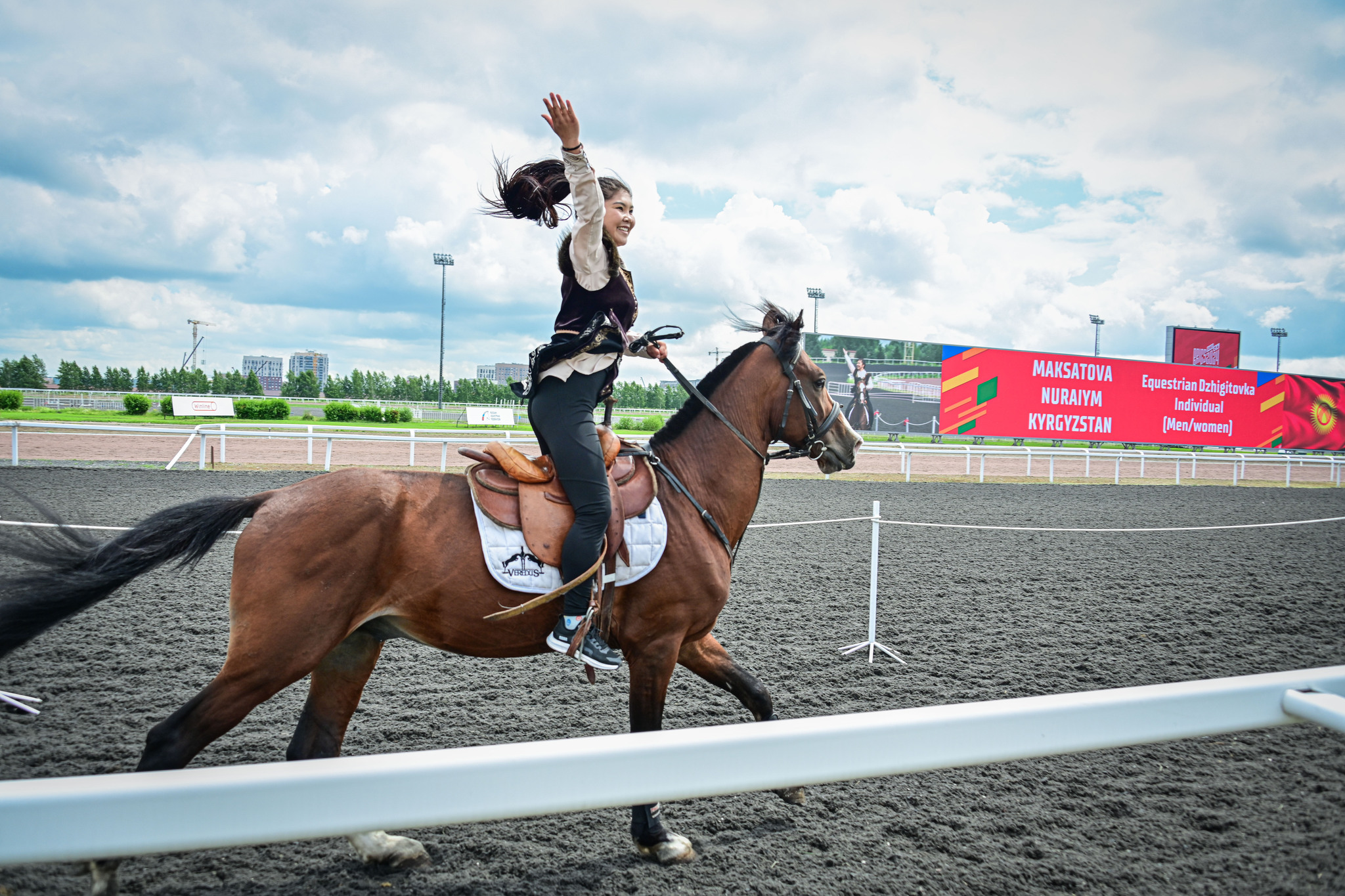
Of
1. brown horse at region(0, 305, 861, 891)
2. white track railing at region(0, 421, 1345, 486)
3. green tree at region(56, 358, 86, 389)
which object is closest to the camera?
brown horse at region(0, 305, 861, 891)

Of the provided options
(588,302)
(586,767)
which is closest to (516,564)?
(588,302)

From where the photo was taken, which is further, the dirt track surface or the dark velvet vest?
the dark velvet vest

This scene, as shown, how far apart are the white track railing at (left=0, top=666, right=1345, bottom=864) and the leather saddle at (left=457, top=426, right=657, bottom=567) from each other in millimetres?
2138

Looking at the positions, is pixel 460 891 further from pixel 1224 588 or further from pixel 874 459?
pixel 874 459

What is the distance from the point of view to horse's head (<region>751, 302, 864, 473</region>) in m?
3.86

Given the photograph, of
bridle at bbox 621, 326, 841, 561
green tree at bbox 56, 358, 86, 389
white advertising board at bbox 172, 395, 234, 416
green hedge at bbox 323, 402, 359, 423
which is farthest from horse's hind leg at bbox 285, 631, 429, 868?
green tree at bbox 56, 358, 86, 389

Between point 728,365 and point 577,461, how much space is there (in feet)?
3.77

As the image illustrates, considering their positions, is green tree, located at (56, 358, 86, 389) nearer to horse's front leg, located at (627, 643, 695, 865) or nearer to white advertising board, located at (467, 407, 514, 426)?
white advertising board, located at (467, 407, 514, 426)

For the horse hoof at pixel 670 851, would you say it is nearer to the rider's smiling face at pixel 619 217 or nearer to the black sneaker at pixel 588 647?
the black sneaker at pixel 588 647

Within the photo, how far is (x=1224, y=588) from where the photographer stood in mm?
8703

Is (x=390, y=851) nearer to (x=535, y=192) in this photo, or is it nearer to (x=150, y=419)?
(x=535, y=192)

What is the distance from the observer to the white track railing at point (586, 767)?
2.70ft

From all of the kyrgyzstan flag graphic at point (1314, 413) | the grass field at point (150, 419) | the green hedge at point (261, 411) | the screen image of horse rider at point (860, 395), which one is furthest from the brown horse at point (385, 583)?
the kyrgyzstan flag graphic at point (1314, 413)

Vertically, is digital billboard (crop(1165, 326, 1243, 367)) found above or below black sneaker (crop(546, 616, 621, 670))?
above
